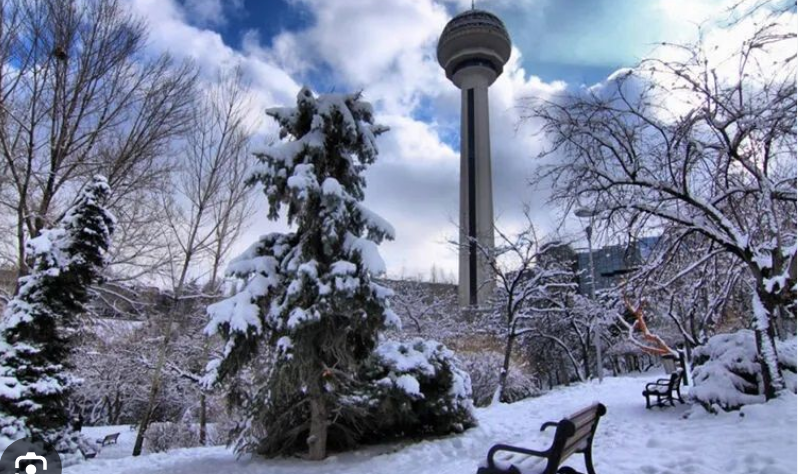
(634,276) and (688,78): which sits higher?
(688,78)

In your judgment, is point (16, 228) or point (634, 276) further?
point (16, 228)

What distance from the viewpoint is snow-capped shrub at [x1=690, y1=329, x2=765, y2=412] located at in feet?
22.4

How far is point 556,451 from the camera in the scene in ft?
10.7

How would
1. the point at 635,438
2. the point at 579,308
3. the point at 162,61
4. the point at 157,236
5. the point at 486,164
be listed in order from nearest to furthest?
the point at 635,438 → the point at 162,61 → the point at 157,236 → the point at 579,308 → the point at 486,164

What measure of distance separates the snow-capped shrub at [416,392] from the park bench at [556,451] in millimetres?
3004

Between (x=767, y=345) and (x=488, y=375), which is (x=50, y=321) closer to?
(x=767, y=345)

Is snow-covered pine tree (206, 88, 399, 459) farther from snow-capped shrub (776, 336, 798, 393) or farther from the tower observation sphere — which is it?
the tower observation sphere

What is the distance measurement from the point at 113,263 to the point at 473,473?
9244 mm

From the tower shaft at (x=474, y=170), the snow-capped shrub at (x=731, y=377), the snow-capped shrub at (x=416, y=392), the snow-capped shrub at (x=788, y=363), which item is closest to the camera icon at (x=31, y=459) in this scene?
the snow-capped shrub at (x=416, y=392)

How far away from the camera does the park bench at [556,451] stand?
3260 millimetres

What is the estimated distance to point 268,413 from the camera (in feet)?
21.6

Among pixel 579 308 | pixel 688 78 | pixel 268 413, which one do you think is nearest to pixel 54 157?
pixel 268 413

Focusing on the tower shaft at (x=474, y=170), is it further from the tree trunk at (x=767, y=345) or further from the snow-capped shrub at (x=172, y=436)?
the tree trunk at (x=767, y=345)

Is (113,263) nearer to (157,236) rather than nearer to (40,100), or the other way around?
(157,236)
